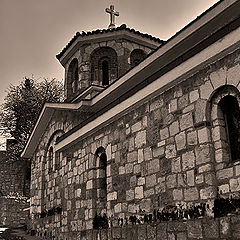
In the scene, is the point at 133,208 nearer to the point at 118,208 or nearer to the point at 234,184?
the point at 118,208

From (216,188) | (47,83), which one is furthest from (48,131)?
(47,83)

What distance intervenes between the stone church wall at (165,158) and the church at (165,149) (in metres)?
0.02

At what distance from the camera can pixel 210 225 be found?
5.11m

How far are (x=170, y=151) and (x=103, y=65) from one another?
7314 millimetres

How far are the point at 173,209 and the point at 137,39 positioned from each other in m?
8.17

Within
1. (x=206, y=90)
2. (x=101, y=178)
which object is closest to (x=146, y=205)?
(x=101, y=178)

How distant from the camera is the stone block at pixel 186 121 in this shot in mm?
5781

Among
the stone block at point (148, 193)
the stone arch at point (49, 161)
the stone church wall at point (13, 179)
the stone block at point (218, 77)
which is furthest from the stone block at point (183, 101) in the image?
the stone church wall at point (13, 179)

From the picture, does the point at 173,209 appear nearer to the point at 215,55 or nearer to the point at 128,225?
the point at 128,225

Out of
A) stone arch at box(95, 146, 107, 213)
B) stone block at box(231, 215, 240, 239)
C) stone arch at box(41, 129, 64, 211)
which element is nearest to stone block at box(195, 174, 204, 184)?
stone block at box(231, 215, 240, 239)

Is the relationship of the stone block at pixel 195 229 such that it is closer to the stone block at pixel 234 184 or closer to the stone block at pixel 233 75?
the stone block at pixel 234 184

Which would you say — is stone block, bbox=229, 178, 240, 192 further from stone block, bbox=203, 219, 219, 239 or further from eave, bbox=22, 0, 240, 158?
eave, bbox=22, 0, 240, 158

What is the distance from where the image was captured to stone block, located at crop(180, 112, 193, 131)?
5.78 meters

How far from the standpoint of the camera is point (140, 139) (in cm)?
696
